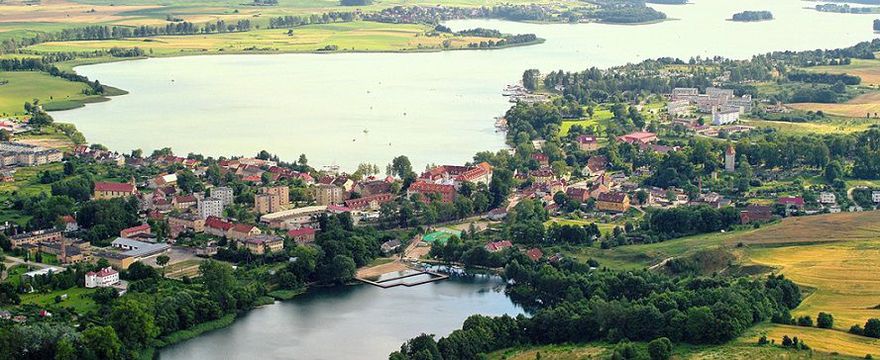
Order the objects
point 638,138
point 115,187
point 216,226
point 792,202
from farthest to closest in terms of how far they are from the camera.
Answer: point 638,138 < point 115,187 < point 792,202 < point 216,226

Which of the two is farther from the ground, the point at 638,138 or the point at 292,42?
the point at 292,42

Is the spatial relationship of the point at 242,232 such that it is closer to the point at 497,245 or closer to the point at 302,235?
the point at 302,235

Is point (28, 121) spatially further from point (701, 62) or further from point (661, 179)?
point (701, 62)

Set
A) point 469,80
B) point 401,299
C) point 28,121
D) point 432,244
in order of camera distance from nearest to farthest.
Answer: point 401,299
point 432,244
point 28,121
point 469,80

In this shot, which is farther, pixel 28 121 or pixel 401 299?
pixel 28 121

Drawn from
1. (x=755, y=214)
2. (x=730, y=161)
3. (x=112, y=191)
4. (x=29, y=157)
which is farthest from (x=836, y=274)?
(x=29, y=157)

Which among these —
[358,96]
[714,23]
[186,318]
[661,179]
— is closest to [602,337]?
[186,318]

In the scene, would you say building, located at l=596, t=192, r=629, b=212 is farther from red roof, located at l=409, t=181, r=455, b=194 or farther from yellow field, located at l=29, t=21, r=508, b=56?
yellow field, located at l=29, t=21, r=508, b=56
